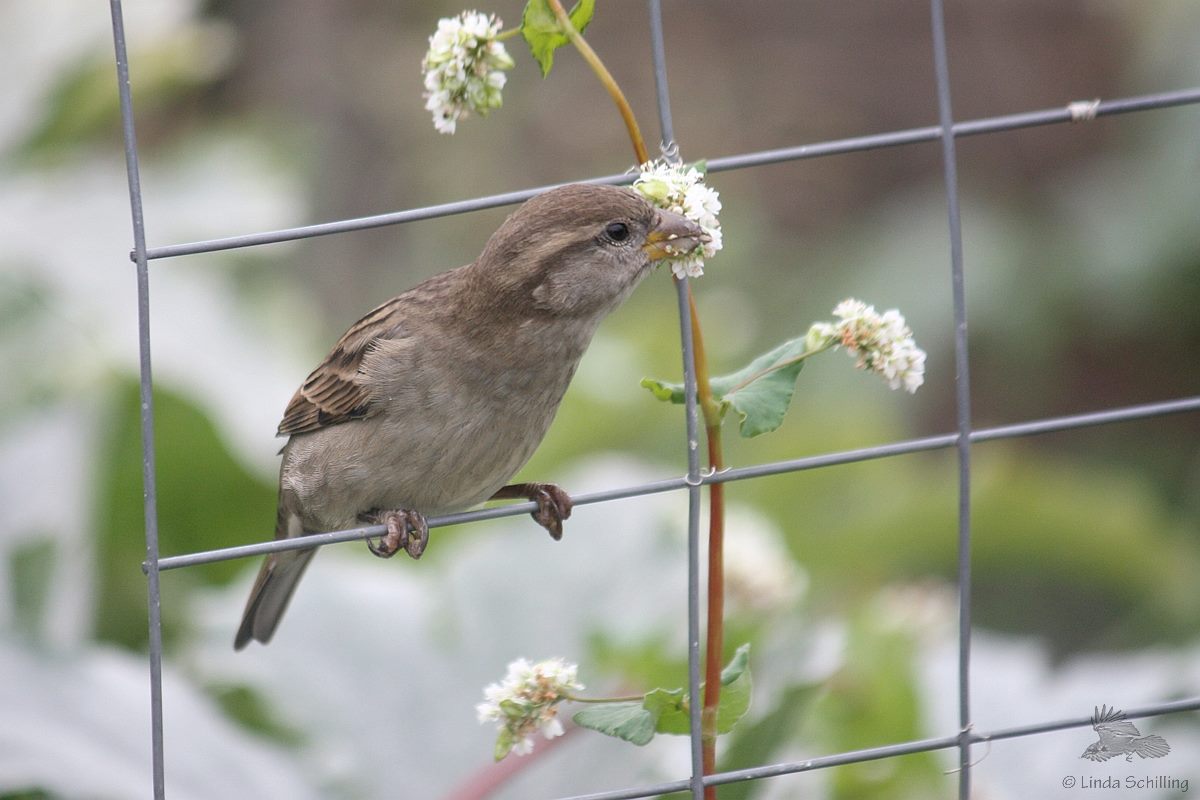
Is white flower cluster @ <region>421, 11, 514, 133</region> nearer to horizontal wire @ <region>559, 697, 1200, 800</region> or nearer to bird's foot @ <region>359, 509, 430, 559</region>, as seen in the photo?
bird's foot @ <region>359, 509, 430, 559</region>

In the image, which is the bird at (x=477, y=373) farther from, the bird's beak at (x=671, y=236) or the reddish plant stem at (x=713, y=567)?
the reddish plant stem at (x=713, y=567)

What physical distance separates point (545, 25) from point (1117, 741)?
142 centimetres

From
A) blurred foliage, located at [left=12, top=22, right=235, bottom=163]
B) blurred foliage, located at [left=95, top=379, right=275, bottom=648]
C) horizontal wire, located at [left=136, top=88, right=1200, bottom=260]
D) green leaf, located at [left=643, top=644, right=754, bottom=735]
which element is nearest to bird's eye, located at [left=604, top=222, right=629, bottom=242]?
horizontal wire, located at [left=136, top=88, right=1200, bottom=260]

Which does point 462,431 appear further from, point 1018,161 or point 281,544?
point 1018,161

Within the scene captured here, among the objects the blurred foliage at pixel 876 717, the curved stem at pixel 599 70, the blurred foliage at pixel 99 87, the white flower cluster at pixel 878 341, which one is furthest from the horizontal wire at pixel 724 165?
the blurred foliage at pixel 99 87

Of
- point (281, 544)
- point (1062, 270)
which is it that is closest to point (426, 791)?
point (281, 544)

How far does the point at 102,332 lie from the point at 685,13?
4183mm

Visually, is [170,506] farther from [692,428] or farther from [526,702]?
[692,428]

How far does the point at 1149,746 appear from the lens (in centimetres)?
233

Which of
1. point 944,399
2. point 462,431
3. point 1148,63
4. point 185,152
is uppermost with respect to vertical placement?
point 1148,63

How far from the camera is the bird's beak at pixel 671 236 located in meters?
1.93

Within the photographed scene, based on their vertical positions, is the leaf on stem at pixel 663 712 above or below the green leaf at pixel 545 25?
below

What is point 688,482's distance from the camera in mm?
1932

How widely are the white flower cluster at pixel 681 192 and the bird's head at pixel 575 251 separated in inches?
6.9
